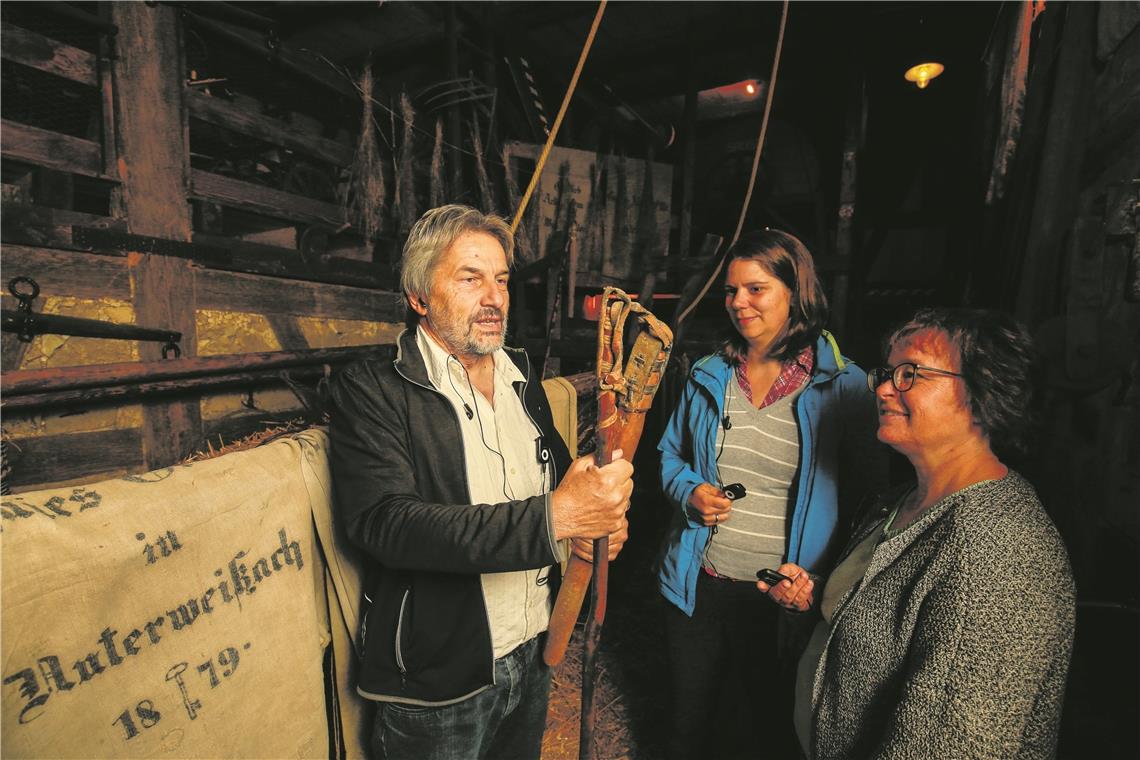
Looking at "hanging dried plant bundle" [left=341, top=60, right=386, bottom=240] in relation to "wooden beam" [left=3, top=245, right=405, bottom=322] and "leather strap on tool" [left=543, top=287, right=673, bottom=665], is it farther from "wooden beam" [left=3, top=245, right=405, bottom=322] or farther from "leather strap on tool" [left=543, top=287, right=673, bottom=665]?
"leather strap on tool" [left=543, top=287, right=673, bottom=665]

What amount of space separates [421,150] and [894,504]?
591 centimetres

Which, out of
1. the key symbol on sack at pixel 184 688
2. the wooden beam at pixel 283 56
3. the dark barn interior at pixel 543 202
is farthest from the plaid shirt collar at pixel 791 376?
the wooden beam at pixel 283 56

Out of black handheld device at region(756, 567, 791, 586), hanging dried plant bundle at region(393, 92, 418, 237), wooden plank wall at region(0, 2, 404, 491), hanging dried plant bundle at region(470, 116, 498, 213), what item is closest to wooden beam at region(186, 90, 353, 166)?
wooden plank wall at region(0, 2, 404, 491)

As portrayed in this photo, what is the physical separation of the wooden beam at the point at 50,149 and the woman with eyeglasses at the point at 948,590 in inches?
176

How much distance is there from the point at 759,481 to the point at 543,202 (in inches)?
220

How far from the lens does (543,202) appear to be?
668cm

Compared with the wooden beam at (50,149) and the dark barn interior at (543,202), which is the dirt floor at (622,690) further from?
the wooden beam at (50,149)

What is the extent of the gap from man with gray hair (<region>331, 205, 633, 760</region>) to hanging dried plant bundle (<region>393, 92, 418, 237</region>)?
12.4ft

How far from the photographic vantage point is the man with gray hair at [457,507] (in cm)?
118

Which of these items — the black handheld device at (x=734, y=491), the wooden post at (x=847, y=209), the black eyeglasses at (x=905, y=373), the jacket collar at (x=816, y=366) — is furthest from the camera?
the wooden post at (x=847, y=209)

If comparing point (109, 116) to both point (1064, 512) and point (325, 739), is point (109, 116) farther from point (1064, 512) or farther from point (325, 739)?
point (1064, 512)

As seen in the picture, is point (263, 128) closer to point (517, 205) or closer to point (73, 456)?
point (73, 456)

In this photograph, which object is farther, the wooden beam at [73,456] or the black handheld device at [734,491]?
the wooden beam at [73,456]

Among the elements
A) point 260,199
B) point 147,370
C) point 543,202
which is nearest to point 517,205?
point 543,202
